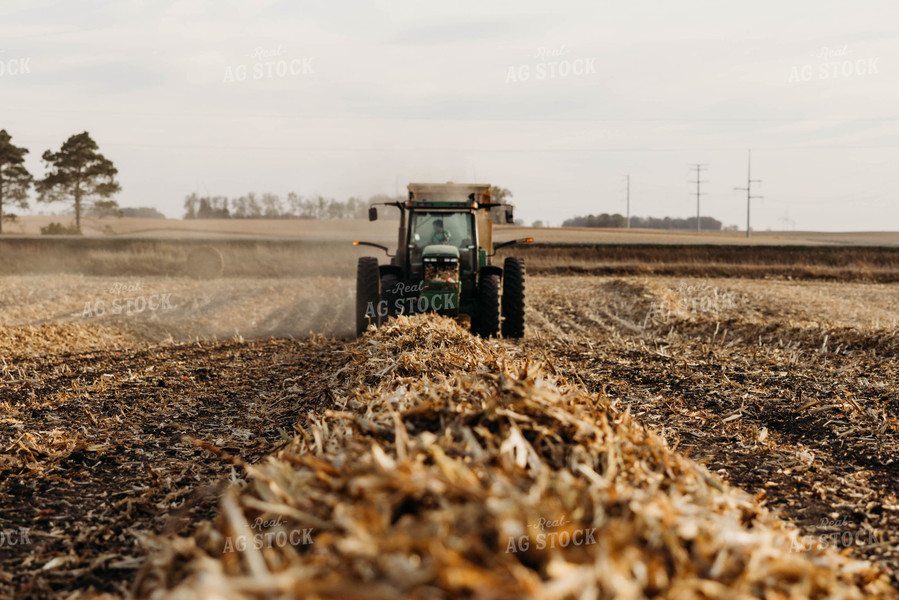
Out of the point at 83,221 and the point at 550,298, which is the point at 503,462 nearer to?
the point at 550,298

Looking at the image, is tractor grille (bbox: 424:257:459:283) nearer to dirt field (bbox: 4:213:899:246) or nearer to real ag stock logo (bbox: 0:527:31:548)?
real ag stock logo (bbox: 0:527:31:548)

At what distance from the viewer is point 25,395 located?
8.32 meters

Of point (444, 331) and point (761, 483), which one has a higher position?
point (444, 331)

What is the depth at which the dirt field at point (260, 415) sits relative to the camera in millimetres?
4484

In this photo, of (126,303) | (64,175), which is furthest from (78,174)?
(126,303)

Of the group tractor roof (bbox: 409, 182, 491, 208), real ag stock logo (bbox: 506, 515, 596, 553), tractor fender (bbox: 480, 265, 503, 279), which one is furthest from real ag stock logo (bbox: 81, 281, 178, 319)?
real ag stock logo (bbox: 506, 515, 596, 553)

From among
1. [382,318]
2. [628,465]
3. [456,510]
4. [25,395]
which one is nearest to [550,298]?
[382,318]

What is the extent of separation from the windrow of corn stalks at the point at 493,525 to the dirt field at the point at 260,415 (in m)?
0.52

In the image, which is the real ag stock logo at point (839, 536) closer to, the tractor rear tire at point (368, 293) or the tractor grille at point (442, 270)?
the tractor grille at point (442, 270)

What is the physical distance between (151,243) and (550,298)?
2061 centimetres

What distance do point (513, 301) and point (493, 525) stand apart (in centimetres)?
998

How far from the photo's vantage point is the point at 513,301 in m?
12.5

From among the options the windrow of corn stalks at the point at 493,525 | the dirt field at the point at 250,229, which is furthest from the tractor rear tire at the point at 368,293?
the dirt field at the point at 250,229

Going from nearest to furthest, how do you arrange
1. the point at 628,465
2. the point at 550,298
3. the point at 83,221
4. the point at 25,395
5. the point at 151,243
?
the point at 628,465 < the point at 25,395 < the point at 550,298 < the point at 151,243 < the point at 83,221
